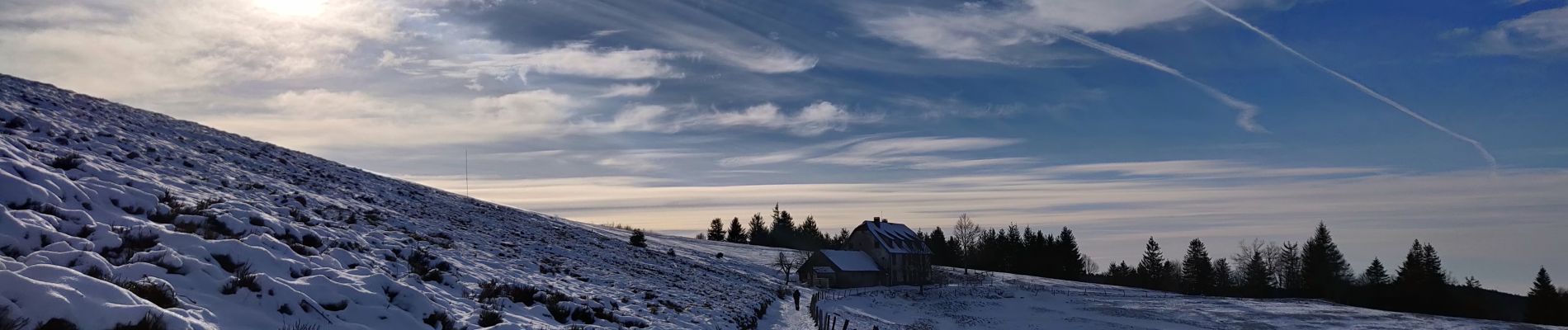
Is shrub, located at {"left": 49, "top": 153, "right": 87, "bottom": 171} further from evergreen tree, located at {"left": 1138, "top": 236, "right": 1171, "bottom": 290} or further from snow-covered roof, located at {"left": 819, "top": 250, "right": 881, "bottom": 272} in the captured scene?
evergreen tree, located at {"left": 1138, "top": 236, "right": 1171, "bottom": 290}

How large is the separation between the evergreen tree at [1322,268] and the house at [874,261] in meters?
48.7

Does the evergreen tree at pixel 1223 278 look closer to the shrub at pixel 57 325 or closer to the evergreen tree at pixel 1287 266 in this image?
the evergreen tree at pixel 1287 266

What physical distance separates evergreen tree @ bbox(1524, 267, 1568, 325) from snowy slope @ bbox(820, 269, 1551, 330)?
11472mm

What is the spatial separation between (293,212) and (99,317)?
12.1 m

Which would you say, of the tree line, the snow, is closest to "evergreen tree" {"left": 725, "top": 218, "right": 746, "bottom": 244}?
the tree line

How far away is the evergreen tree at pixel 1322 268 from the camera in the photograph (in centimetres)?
9194

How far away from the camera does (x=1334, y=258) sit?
95062 mm

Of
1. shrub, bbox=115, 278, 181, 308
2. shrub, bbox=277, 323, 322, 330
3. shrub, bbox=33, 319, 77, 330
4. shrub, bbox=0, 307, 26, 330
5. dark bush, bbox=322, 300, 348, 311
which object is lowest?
shrub, bbox=277, 323, 322, 330

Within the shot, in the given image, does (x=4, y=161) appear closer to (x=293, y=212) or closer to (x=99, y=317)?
(x=293, y=212)

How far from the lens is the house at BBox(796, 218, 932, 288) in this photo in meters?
82.1

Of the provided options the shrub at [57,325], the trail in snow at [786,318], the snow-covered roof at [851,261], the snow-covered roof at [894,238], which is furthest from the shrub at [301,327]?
the snow-covered roof at [894,238]

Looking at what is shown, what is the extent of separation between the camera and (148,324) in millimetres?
6895

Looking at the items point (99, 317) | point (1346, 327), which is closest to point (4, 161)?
point (99, 317)

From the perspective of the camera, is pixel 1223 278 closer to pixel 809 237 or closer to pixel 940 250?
Answer: pixel 940 250
